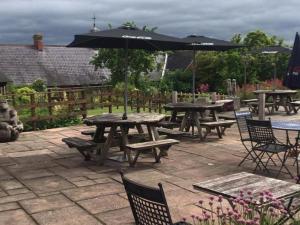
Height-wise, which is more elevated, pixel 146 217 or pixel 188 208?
pixel 146 217

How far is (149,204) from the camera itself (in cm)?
318

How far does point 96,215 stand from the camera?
4918mm

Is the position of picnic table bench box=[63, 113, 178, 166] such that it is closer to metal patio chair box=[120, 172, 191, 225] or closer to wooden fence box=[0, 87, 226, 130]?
metal patio chair box=[120, 172, 191, 225]

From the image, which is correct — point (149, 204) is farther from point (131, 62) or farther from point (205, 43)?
point (131, 62)

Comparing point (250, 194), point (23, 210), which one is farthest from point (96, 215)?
point (250, 194)

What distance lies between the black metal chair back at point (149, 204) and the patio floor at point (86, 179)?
55.3 inches

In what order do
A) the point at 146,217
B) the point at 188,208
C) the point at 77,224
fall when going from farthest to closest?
the point at 188,208
the point at 77,224
the point at 146,217

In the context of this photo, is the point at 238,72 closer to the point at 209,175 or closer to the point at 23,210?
the point at 209,175

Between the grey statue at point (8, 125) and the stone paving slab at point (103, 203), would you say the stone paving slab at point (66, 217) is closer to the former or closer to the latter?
the stone paving slab at point (103, 203)

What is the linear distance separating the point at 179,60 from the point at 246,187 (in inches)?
1719

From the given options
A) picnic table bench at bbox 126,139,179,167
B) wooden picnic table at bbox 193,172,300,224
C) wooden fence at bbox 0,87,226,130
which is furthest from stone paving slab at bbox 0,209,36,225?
wooden fence at bbox 0,87,226,130

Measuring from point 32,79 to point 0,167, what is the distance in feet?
106

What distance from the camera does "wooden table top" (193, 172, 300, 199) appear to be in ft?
12.0

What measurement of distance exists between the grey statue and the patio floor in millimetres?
245
